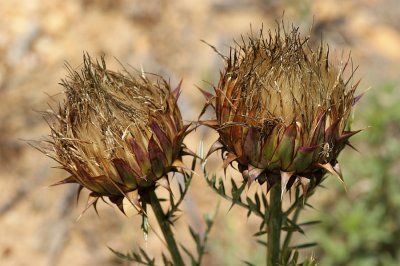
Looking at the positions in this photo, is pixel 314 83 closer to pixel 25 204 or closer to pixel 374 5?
pixel 25 204

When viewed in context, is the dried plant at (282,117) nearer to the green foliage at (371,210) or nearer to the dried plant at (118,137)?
the dried plant at (118,137)

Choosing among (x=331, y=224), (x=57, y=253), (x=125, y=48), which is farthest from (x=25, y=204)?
(x=331, y=224)

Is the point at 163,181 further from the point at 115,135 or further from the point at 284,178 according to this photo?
the point at 284,178

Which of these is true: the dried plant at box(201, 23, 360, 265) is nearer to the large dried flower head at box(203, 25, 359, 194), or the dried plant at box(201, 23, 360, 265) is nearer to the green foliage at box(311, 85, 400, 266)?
the large dried flower head at box(203, 25, 359, 194)

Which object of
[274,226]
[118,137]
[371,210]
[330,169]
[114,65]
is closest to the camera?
[330,169]

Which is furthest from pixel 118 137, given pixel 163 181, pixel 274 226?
pixel 274 226

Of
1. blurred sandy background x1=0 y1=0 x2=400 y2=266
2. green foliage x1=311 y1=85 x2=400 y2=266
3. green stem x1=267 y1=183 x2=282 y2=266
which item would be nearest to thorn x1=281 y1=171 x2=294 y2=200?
green stem x1=267 y1=183 x2=282 y2=266
